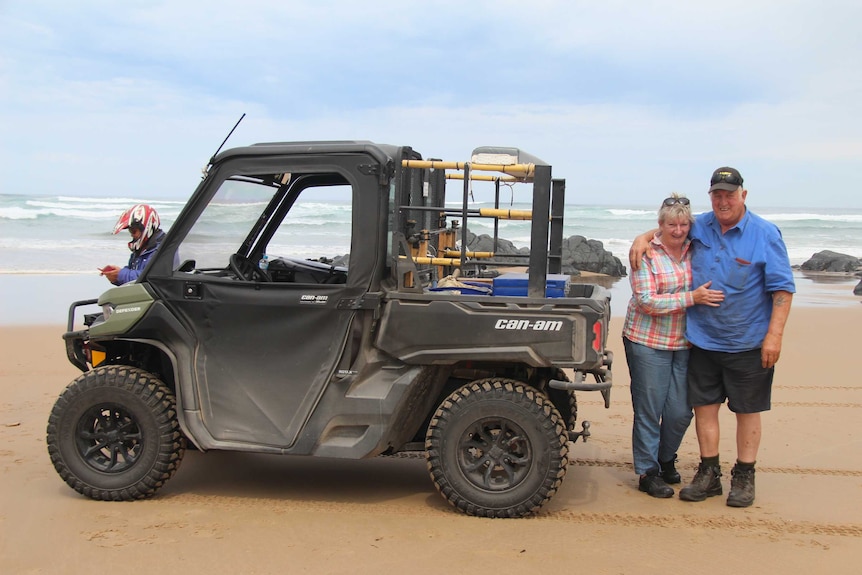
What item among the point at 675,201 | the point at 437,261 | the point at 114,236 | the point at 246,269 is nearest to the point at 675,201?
the point at 675,201

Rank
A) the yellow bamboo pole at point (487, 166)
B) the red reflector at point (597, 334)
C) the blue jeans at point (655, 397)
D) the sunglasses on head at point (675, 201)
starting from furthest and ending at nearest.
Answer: the blue jeans at point (655, 397), the sunglasses on head at point (675, 201), the yellow bamboo pole at point (487, 166), the red reflector at point (597, 334)

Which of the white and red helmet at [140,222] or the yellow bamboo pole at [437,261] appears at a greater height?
the white and red helmet at [140,222]

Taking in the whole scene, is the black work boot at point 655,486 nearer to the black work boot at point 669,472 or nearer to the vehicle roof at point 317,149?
the black work boot at point 669,472

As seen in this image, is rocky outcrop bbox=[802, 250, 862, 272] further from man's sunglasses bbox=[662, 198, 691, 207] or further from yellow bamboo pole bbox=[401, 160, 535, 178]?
yellow bamboo pole bbox=[401, 160, 535, 178]

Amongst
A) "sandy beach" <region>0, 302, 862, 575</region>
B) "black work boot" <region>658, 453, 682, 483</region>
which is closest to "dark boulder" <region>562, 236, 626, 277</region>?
"sandy beach" <region>0, 302, 862, 575</region>

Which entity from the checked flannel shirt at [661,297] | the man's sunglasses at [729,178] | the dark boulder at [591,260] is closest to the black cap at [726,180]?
the man's sunglasses at [729,178]

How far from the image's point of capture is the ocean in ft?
46.2

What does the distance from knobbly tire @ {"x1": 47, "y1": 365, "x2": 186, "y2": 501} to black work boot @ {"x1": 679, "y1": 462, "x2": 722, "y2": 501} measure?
2855 millimetres

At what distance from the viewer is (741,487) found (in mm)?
4707

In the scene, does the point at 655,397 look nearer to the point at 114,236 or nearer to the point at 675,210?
the point at 675,210

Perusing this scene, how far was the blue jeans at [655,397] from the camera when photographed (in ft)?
15.9

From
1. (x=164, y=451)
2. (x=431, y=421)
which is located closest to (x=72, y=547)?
(x=164, y=451)

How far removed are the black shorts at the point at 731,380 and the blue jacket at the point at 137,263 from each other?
331 centimetres

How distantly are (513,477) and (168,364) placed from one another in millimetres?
2034
